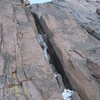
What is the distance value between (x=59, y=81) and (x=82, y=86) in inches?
24.2

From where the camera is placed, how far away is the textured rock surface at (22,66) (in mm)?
4841

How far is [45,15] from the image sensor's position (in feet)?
26.4

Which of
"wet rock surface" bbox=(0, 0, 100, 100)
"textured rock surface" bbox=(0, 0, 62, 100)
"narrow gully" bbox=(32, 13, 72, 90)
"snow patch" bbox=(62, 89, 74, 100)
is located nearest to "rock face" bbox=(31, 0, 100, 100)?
"wet rock surface" bbox=(0, 0, 100, 100)

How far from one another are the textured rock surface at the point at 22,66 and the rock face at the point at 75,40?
70cm

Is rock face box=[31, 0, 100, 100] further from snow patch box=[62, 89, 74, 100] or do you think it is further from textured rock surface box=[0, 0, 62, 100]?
textured rock surface box=[0, 0, 62, 100]

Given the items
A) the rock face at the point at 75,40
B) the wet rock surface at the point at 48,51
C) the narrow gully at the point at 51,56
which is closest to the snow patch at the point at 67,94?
the wet rock surface at the point at 48,51

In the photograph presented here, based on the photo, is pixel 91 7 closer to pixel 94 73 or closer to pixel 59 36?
pixel 59 36

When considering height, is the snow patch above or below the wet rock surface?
below

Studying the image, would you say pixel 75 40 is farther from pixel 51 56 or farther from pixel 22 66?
pixel 22 66

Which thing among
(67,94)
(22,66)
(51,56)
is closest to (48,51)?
(51,56)

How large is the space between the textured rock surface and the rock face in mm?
701

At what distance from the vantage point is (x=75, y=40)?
22.4 ft

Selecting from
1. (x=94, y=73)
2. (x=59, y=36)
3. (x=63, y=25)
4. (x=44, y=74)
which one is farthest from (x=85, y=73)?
(x=63, y=25)

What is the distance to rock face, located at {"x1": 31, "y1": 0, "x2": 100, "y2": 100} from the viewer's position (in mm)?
5367
